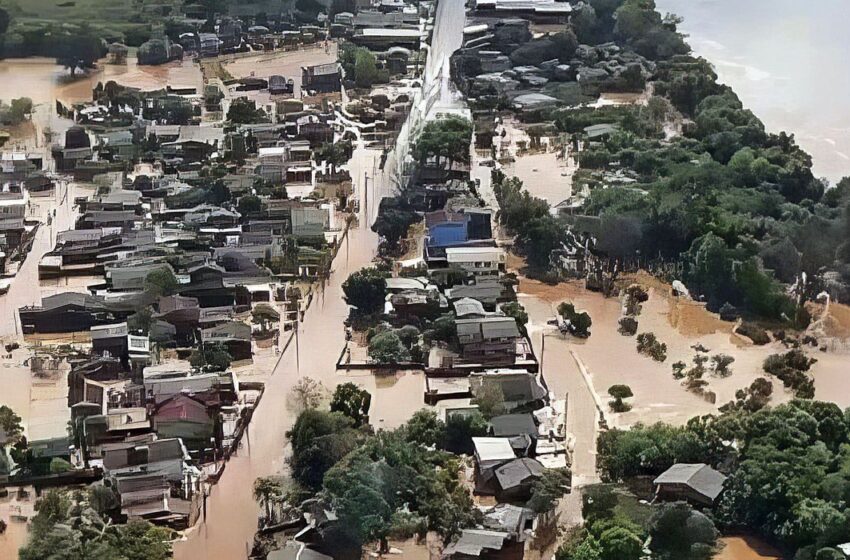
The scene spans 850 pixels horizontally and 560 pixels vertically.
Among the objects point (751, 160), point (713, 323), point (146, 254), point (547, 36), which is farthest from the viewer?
point (547, 36)

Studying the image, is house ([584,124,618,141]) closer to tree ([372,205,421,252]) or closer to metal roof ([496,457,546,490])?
tree ([372,205,421,252])

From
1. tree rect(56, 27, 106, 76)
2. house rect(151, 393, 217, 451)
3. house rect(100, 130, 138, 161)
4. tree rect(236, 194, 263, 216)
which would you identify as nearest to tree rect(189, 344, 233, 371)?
house rect(151, 393, 217, 451)

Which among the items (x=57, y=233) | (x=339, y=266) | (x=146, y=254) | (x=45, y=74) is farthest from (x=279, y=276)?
(x=45, y=74)

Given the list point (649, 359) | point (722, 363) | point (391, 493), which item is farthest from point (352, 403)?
point (722, 363)

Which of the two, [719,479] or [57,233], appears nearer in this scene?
[719,479]

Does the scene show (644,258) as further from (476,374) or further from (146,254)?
(146,254)

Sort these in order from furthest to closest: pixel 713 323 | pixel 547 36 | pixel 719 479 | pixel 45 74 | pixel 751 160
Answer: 1. pixel 547 36
2. pixel 45 74
3. pixel 751 160
4. pixel 713 323
5. pixel 719 479

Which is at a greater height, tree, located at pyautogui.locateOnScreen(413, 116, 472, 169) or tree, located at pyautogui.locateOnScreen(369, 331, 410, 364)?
tree, located at pyautogui.locateOnScreen(413, 116, 472, 169)

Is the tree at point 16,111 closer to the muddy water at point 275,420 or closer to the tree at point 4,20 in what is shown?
the tree at point 4,20
